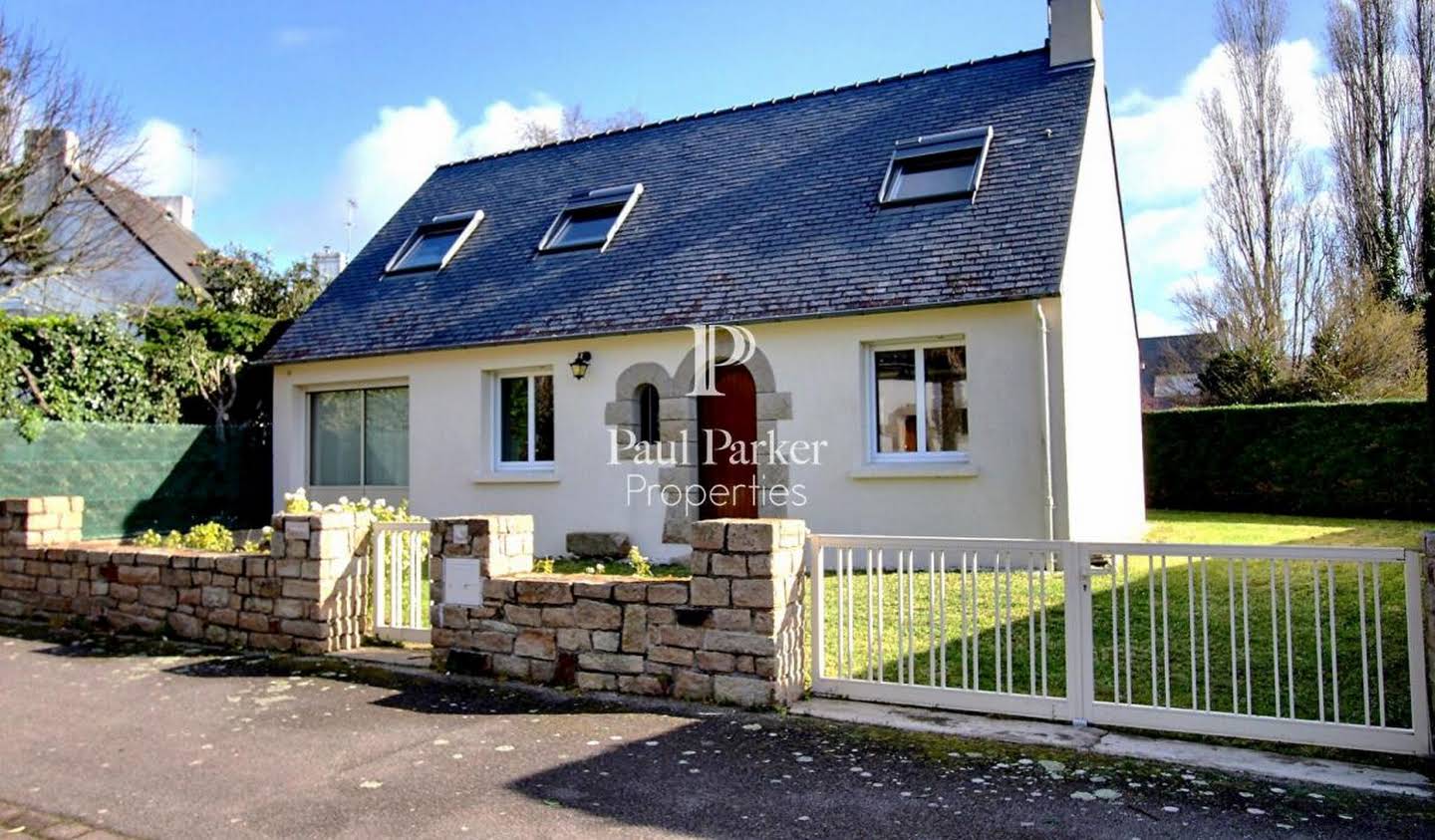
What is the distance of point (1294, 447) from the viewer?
17.2m

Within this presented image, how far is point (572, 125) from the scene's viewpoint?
32719mm

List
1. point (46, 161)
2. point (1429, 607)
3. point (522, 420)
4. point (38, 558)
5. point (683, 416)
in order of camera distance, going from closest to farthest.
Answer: point (1429, 607), point (38, 558), point (683, 416), point (522, 420), point (46, 161)

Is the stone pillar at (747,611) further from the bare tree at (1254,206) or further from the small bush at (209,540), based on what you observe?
the bare tree at (1254,206)

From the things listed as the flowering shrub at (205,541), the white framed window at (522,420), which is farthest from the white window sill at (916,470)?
the flowering shrub at (205,541)

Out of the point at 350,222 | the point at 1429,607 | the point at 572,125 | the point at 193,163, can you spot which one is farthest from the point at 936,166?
the point at 193,163

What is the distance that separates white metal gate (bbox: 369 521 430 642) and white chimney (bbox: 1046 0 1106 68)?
34.2 feet

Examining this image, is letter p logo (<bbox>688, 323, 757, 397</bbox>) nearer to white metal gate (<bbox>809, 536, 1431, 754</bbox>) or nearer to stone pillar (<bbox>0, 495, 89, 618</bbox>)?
white metal gate (<bbox>809, 536, 1431, 754</bbox>)

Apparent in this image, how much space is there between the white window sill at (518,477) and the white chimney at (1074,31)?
8.85 meters

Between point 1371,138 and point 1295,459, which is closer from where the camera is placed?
point 1295,459

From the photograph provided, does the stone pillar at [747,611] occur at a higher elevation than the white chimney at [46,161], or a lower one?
lower

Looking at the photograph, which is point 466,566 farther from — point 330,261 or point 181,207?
point 181,207

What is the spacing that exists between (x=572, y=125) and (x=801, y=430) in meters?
24.8

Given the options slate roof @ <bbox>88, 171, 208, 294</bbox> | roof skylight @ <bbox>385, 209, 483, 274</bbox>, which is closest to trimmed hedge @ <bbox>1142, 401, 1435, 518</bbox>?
roof skylight @ <bbox>385, 209, 483, 274</bbox>

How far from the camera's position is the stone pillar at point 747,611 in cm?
552
